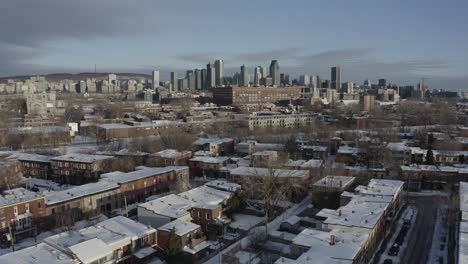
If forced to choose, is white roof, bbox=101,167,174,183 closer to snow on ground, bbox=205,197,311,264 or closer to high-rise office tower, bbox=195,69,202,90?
snow on ground, bbox=205,197,311,264

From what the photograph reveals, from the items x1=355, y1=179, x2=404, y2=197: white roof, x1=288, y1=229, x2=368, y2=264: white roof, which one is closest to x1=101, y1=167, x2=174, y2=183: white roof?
x1=288, y1=229, x2=368, y2=264: white roof

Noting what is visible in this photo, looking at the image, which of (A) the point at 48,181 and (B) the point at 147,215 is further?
(A) the point at 48,181

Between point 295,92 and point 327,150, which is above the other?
point 295,92

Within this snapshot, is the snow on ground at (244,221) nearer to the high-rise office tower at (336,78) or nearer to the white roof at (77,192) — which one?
the white roof at (77,192)

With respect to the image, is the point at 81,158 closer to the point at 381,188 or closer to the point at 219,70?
the point at 381,188

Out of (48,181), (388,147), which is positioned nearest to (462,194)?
(388,147)

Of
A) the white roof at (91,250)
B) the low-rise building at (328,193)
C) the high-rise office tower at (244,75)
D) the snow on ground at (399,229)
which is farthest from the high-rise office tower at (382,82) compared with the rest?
the white roof at (91,250)

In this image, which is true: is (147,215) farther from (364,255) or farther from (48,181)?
(48,181)

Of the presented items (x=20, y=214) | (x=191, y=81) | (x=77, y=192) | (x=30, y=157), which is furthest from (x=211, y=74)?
(x=20, y=214)
